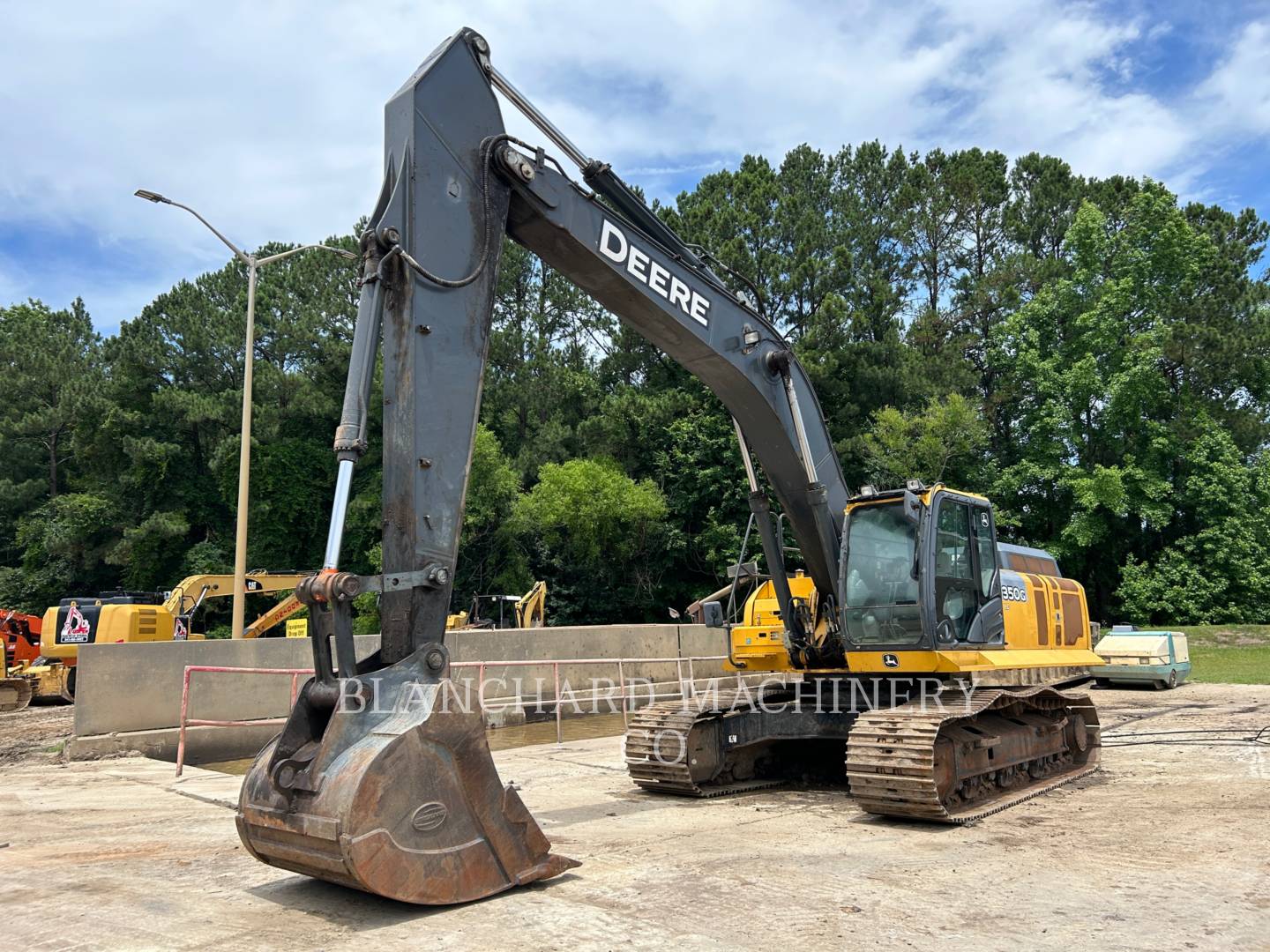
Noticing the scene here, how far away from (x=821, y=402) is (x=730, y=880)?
96.0 feet

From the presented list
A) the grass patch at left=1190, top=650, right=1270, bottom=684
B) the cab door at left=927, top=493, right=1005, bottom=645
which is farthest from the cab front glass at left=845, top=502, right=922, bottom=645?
the grass patch at left=1190, top=650, right=1270, bottom=684

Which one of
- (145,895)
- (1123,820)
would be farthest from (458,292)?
(1123,820)

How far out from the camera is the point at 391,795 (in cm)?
450

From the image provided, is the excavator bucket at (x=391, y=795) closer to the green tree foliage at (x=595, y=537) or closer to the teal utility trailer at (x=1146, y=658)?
the teal utility trailer at (x=1146, y=658)

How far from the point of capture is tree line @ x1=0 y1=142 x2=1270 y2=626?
33781 mm

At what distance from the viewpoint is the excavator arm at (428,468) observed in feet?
15.1

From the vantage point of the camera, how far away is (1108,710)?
16.1 m

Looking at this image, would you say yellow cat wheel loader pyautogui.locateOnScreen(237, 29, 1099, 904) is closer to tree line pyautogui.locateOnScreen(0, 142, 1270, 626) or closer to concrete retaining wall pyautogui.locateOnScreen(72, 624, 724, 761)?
concrete retaining wall pyautogui.locateOnScreen(72, 624, 724, 761)

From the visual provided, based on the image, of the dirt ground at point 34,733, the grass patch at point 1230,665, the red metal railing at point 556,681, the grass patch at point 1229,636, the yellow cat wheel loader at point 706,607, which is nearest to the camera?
the yellow cat wheel loader at point 706,607

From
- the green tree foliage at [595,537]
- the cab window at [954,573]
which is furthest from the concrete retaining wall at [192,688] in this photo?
the green tree foliage at [595,537]

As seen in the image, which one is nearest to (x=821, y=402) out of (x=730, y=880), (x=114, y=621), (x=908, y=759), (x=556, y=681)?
(x=556, y=681)

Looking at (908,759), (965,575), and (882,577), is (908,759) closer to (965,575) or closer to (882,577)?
(882,577)

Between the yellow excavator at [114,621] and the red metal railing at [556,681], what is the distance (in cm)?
585

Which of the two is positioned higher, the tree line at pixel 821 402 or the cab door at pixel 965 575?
the tree line at pixel 821 402
